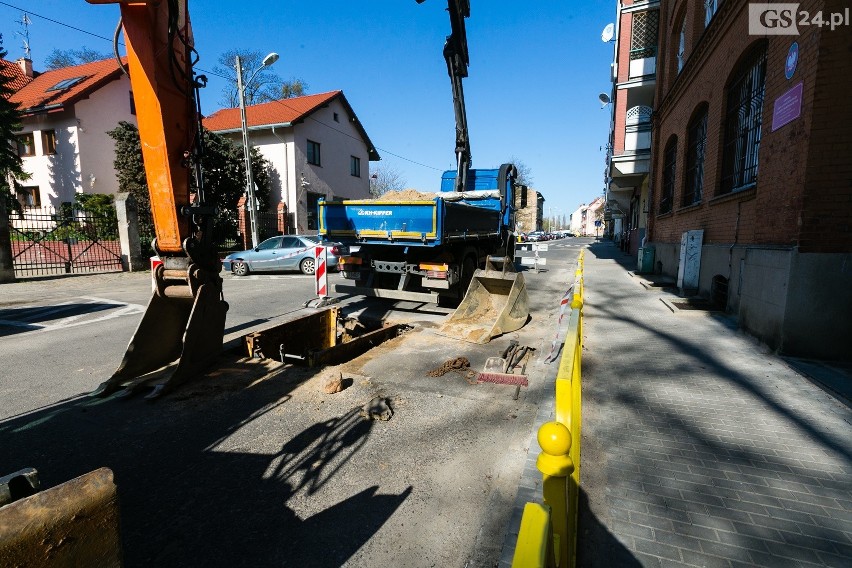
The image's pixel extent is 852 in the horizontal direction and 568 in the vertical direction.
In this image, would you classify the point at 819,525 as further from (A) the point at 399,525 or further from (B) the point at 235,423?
(B) the point at 235,423

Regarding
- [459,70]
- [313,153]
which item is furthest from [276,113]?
[459,70]

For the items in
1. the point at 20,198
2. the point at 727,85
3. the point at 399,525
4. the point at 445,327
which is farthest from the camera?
the point at 20,198

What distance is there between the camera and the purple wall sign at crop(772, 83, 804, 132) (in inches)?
204

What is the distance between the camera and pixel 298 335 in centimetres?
650

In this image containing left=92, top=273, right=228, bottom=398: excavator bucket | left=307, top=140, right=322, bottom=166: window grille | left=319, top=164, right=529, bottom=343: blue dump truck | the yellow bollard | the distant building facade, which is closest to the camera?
the yellow bollard

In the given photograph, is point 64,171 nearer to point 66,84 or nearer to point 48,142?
point 48,142

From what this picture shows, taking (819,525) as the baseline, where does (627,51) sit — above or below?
above

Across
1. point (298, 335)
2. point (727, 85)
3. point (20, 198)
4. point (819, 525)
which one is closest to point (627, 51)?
point (727, 85)

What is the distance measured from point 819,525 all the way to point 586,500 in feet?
4.22

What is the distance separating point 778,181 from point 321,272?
8102 millimetres

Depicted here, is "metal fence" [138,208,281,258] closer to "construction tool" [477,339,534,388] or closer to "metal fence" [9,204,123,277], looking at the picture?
"metal fence" [9,204,123,277]

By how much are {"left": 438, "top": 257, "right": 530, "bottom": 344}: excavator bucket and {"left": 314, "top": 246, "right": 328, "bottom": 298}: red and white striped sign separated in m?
3.31

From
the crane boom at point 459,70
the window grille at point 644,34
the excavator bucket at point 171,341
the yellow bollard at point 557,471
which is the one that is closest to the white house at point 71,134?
the crane boom at point 459,70

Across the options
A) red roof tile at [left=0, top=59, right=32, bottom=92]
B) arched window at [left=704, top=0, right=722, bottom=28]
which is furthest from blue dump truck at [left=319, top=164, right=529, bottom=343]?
red roof tile at [left=0, top=59, right=32, bottom=92]
